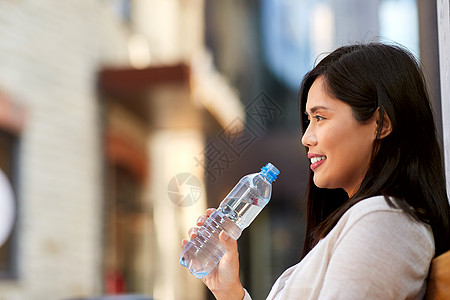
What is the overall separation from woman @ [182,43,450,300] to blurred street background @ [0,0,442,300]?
2.42 ft

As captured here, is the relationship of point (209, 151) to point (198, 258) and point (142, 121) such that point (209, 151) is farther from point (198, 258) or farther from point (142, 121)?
point (142, 121)

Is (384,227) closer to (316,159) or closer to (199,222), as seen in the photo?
(316,159)

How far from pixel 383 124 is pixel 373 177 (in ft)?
0.41

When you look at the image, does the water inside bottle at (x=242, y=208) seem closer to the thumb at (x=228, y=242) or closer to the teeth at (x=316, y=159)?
the thumb at (x=228, y=242)

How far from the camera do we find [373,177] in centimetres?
158

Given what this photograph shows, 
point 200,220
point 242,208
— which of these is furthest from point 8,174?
point 200,220

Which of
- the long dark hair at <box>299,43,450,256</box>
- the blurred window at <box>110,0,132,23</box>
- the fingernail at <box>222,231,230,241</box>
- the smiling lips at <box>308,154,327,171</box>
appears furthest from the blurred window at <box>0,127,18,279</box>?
the long dark hair at <box>299,43,450,256</box>

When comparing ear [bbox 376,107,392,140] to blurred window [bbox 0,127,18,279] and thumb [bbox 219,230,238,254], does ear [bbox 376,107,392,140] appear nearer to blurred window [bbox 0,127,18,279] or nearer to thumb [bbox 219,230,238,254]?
thumb [bbox 219,230,238,254]

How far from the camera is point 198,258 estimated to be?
1.98 meters

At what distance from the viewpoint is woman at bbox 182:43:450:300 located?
138cm

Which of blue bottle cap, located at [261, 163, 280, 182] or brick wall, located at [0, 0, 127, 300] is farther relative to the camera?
brick wall, located at [0, 0, 127, 300]

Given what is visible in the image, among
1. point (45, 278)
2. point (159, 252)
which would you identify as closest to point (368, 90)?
point (45, 278)

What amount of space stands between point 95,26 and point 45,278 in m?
3.25

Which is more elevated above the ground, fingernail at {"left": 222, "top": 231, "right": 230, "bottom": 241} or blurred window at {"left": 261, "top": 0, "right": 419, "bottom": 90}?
fingernail at {"left": 222, "top": 231, "right": 230, "bottom": 241}
